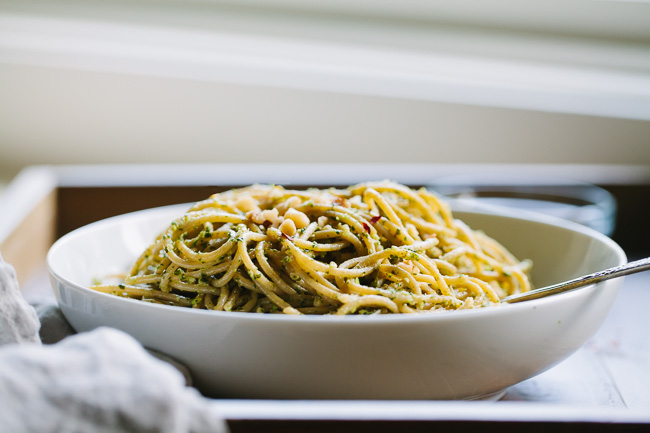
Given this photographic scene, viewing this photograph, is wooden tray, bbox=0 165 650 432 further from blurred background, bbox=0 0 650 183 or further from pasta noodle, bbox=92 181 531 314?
blurred background, bbox=0 0 650 183

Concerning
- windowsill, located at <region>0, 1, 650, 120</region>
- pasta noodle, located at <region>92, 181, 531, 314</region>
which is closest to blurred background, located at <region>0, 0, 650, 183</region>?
windowsill, located at <region>0, 1, 650, 120</region>

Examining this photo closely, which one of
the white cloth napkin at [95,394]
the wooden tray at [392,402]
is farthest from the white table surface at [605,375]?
the white cloth napkin at [95,394]

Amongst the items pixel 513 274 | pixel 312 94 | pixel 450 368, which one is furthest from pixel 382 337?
pixel 312 94

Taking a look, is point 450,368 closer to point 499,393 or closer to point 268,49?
point 499,393

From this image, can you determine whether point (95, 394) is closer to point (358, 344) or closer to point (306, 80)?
point (358, 344)

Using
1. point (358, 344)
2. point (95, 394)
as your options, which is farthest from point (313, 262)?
point (95, 394)
